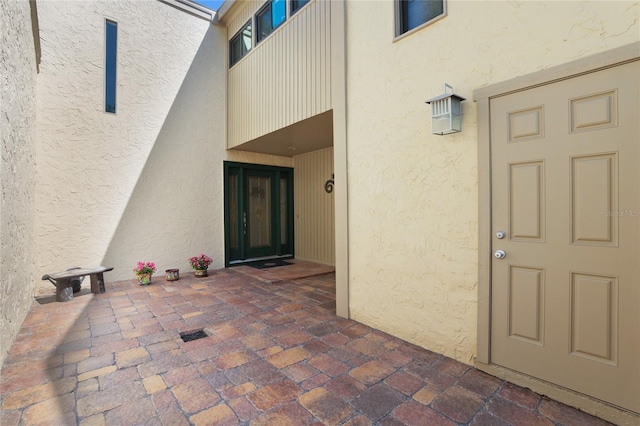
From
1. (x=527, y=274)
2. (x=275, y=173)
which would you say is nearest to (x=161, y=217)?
(x=275, y=173)

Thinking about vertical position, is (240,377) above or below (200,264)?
below

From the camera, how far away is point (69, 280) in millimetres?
4230

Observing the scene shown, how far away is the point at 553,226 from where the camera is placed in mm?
2035

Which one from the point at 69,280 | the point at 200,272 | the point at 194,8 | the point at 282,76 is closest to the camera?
the point at 69,280

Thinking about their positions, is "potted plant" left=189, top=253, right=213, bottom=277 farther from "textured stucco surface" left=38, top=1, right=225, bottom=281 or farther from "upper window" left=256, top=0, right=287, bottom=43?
"upper window" left=256, top=0, right=287, bottom=43

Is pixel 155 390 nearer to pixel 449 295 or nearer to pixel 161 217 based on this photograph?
pixel 449 295

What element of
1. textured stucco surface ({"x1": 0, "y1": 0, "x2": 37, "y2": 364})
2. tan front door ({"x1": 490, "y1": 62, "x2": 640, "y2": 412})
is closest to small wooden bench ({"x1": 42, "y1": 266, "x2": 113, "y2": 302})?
textured stucco surface ({"x1": 0, "y1": 0, "x2": 37, "y2": 364})

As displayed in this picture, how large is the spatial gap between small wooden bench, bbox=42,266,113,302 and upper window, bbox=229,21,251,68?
4.60m

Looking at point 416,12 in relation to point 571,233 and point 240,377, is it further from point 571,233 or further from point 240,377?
point 240,377

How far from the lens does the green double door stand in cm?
672

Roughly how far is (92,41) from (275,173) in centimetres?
399

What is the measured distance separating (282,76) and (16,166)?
3.47 meters

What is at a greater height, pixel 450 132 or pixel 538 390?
pixel 450 132

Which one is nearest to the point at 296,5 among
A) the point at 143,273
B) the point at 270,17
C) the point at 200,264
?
the point at 270,17
